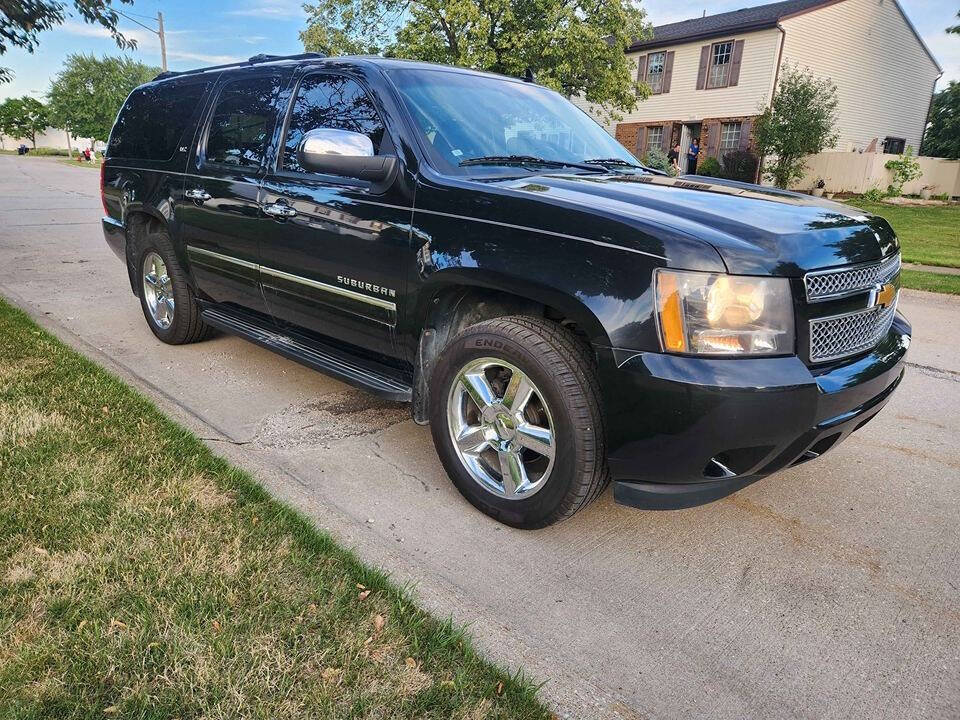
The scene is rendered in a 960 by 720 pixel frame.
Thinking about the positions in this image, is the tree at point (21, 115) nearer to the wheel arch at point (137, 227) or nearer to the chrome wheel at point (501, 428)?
the wheel arch at point (137, 227)

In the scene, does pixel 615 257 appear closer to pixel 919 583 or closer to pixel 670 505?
pixel 670 505

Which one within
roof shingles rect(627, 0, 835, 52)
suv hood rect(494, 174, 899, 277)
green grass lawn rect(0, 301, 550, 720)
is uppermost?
roof shingles rect(627, 0, 835, 52)

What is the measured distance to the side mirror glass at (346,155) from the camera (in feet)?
10.3

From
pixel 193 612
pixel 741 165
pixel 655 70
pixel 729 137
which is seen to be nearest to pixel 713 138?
pixel 729 137

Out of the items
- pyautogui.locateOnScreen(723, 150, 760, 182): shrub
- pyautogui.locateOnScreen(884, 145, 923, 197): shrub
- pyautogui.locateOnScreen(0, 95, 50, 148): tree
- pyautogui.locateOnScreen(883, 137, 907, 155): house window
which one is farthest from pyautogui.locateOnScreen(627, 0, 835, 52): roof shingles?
pyautogui.locateOnScreen(0, 95, 50, 148): tree

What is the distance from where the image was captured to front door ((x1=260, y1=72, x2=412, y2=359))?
128 inches

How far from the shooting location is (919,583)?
8.85 feet

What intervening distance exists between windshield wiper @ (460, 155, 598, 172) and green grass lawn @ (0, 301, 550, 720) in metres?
1.77

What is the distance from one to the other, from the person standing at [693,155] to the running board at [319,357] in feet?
72.8

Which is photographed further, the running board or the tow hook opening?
the running board

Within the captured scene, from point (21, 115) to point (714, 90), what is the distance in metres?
81.1

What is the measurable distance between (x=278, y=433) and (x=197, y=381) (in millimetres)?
1089

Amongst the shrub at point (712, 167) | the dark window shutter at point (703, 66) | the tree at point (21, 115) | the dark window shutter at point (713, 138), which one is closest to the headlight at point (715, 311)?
the shrub at point (712, 167)

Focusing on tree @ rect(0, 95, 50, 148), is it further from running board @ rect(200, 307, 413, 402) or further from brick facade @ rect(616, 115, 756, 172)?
running board @ rect(200, 307, 413, 402)
